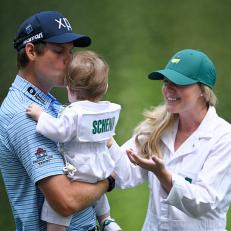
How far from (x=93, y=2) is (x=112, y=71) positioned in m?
0.55

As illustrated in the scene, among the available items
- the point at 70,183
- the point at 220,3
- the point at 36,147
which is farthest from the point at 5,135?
the point at 220,3

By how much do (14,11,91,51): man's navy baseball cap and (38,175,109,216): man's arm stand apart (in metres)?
0.57

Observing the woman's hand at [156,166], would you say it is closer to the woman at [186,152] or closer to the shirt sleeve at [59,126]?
the woman at [186,152]

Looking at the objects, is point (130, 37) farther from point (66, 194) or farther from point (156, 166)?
point (66, 194)

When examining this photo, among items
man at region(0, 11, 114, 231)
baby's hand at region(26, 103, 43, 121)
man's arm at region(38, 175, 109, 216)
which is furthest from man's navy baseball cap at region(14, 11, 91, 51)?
man's arm at region(38, 175, 109, 216)

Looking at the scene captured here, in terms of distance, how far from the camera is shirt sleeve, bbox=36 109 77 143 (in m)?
2.81

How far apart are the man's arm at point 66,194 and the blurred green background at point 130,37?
2.59 meters

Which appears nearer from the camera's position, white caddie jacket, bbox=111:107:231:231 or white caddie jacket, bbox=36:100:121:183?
white caddie jacket, bbox=36:100:121:183

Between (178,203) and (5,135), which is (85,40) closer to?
(5,135)

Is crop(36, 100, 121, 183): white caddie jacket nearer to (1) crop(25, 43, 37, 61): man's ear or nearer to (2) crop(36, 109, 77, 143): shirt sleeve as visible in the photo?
(2) crop(36, 109, 77, 143): shirt sleeve

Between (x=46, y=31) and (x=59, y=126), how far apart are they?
1.30 ft

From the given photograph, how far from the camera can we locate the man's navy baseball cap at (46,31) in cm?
294

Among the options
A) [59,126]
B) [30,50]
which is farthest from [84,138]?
[30,50]

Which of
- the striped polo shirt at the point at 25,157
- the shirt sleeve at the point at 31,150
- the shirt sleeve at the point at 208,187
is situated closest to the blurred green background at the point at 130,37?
the shirt sleeve at the point at 208,187
